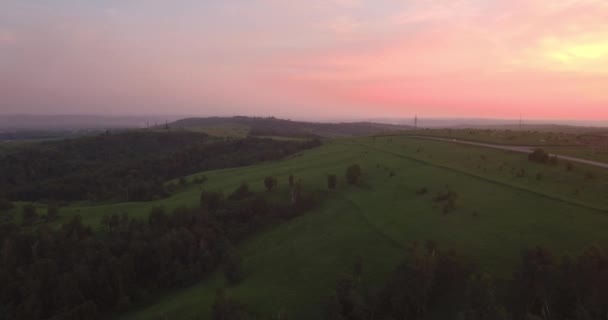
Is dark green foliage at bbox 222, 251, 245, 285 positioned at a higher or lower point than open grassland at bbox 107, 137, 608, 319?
lower

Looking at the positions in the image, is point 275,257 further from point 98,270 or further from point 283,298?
point 98,270

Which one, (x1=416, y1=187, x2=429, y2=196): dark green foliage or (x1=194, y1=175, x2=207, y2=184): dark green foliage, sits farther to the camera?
(x1=194, y1=175, x2=207, y2=184): dark green foliage

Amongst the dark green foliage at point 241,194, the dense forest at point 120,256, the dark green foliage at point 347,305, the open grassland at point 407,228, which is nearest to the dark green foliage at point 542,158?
the open grassland at point 407,228

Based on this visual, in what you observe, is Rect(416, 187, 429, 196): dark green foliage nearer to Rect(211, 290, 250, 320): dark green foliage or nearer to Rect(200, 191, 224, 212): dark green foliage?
Rect(211, 290, 250, 320): dark green foliage

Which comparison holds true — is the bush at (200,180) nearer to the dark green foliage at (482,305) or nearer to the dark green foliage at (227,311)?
the dark green foliage at (227,311)

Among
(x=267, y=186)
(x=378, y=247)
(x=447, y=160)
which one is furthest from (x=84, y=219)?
(x=447, y=160)

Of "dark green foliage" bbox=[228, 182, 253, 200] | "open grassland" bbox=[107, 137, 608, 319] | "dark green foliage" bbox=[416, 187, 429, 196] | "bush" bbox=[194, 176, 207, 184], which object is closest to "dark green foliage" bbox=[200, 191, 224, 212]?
"dark green foliage" bbox=[228, 182, 253, 200]

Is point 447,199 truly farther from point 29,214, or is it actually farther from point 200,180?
point 29,214

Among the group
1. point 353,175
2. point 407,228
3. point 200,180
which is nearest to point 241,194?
point 353,175
